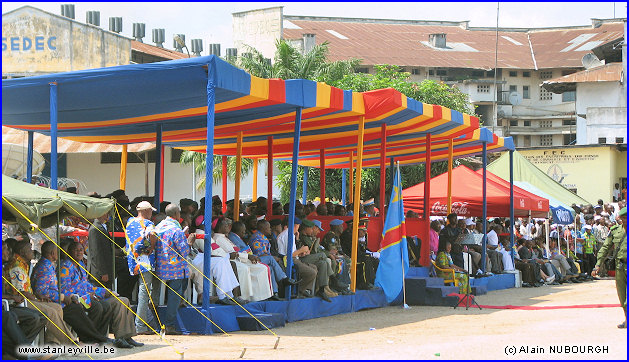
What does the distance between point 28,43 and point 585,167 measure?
88.9ft

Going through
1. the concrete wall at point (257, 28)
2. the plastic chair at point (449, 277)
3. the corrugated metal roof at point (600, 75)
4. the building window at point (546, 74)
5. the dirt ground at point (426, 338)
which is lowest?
the dirt ground at point (426, 338)

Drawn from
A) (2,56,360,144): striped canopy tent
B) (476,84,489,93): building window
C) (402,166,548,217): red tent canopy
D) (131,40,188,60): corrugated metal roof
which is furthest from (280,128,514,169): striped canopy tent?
(476,84,489,93): building window

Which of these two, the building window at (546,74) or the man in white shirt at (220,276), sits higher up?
the building window at (546,74)

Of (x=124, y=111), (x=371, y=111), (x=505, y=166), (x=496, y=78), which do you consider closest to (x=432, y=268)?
(x=371, y=111)

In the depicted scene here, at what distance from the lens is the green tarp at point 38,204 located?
28.8 feet

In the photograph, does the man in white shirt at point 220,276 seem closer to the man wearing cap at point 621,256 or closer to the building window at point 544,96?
the man wearing cap at point 621,256

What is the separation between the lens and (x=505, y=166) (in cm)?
2862

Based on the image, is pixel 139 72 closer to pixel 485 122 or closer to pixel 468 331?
pixel 468 331

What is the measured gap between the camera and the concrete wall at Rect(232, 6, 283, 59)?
57.3m

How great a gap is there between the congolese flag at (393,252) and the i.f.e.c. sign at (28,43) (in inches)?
1127

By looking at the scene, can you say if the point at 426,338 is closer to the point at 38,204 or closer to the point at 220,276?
the point at 220,276

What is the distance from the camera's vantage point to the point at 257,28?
57781mm

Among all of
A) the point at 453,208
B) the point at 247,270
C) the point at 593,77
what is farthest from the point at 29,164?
the point at 593,77

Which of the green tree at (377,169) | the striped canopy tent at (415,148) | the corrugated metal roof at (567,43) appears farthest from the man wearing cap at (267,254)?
the corrugated metal roof at (567,43)
